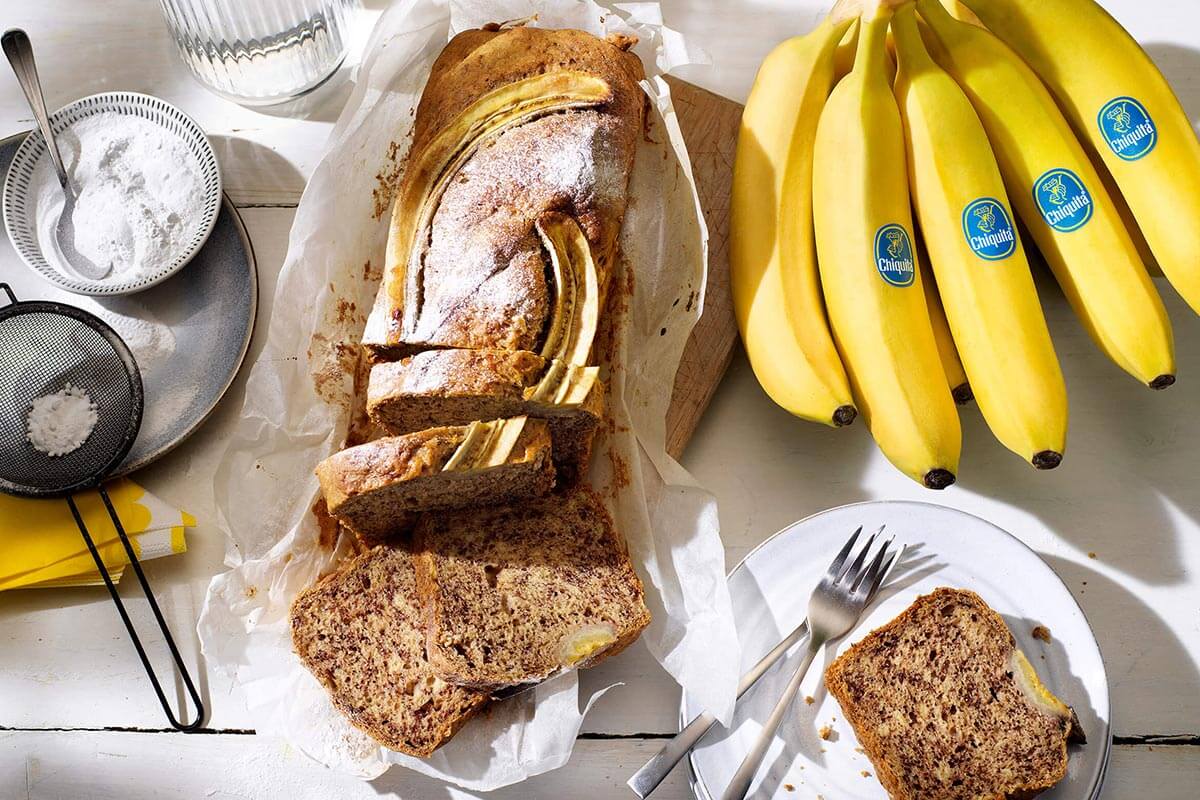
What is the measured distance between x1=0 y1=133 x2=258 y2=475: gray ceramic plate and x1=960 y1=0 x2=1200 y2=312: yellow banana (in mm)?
1382

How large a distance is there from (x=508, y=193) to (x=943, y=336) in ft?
2.50

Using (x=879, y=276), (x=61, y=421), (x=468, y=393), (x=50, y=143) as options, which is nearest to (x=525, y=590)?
(x=468, y=393)

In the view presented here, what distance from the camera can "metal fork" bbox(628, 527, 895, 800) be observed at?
5.19ft

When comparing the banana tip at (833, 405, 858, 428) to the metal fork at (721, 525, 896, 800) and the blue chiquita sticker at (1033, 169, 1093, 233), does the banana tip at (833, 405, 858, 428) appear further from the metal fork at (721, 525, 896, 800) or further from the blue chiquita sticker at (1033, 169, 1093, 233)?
the blue chiquita sticker at (1033, 169, 1093, 233)

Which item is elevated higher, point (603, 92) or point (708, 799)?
point (603, 92)

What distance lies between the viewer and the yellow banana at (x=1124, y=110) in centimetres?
165

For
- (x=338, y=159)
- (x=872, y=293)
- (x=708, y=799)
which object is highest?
(x=338, y=159)

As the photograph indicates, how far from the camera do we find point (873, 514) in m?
1.72

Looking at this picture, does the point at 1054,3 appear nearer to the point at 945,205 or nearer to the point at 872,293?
the point at 945,205

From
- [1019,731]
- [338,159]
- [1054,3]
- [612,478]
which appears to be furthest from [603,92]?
[1019,731]

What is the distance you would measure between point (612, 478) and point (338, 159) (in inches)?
28.6

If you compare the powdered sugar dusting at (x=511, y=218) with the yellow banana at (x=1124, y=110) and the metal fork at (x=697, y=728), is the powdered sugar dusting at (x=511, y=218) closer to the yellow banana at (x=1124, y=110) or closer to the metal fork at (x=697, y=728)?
the metal fork at (x=697, y=728)

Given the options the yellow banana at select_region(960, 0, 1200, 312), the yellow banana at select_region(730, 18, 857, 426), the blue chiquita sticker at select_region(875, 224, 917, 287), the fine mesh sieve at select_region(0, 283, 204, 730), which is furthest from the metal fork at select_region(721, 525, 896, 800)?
the fine mesh sieve at select_region(0, 283, 204, 730)

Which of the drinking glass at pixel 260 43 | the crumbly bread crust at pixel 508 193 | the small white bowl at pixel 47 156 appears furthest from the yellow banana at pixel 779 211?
the small white bowl at pixel 47 156
